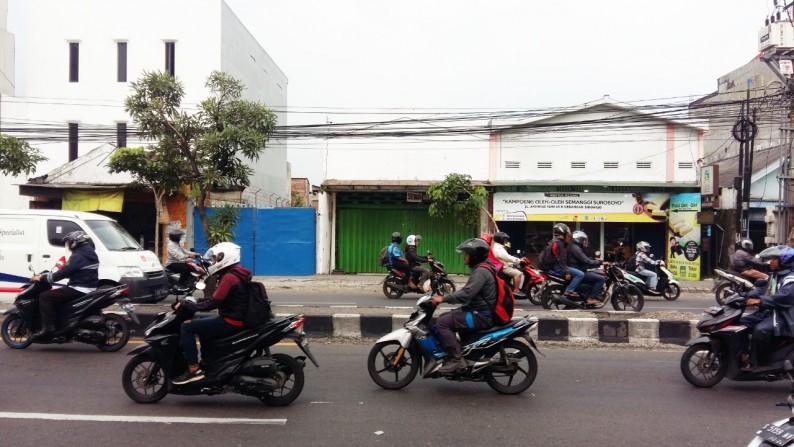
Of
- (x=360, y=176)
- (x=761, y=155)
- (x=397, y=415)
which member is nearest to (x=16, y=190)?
(x=360, y=176)

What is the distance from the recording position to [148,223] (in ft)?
62.5

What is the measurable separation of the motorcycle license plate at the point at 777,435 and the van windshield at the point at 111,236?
9.98m

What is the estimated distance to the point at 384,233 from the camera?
744 inches

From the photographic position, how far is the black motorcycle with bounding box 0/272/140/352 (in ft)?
23.2

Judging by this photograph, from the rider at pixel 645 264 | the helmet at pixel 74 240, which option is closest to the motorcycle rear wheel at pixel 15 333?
the helmet at pixel 74 240

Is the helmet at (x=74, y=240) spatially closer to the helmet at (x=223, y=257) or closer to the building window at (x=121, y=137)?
the helmet at (x=223, y=257)

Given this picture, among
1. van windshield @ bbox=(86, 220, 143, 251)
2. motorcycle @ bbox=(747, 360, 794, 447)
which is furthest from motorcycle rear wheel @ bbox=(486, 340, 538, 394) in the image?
van windshield @ bbox=(86, 220, 143, 251)

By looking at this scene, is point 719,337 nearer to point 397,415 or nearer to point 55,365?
point 397,415

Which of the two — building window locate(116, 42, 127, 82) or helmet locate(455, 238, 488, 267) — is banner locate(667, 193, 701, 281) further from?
building window locate(116, 42, 127, 82)

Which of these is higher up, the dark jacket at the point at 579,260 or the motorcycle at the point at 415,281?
the dark jacket at the point at 579,260

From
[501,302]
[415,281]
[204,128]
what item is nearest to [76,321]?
[501,302]

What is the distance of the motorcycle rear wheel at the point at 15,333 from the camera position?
7289 millimetres

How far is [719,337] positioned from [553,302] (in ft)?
15.5

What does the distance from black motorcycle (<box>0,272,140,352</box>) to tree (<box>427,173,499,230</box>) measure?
1105cm
